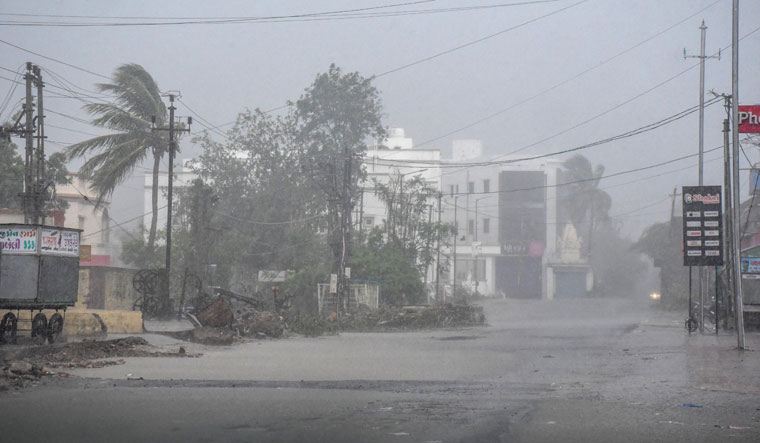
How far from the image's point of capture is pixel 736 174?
22969 mm

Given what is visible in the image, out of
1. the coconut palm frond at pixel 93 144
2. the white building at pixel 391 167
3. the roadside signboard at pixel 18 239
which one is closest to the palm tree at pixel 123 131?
the coconut palm frond at pixel 93 144

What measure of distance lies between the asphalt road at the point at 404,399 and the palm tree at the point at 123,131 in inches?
872

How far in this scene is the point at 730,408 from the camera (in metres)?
11.1

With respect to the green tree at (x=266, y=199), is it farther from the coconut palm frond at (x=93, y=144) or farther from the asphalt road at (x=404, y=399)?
the asphalt road at (x=404, y=399)

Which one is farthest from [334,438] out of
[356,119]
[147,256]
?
[356,119]

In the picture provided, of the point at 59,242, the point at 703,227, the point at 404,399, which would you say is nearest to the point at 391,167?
the point at 703,227

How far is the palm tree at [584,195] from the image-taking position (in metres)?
101

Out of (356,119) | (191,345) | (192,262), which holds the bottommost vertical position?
(191,345)

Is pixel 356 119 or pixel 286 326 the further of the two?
pixel 356 119

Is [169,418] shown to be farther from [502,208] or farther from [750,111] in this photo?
[502,208]

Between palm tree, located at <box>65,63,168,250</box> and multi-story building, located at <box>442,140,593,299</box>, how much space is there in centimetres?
5803

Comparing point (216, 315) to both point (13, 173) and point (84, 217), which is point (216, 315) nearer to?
point (13, 173)

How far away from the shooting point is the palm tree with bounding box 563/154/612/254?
331 feet

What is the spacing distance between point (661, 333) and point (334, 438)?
2532 centimetres
